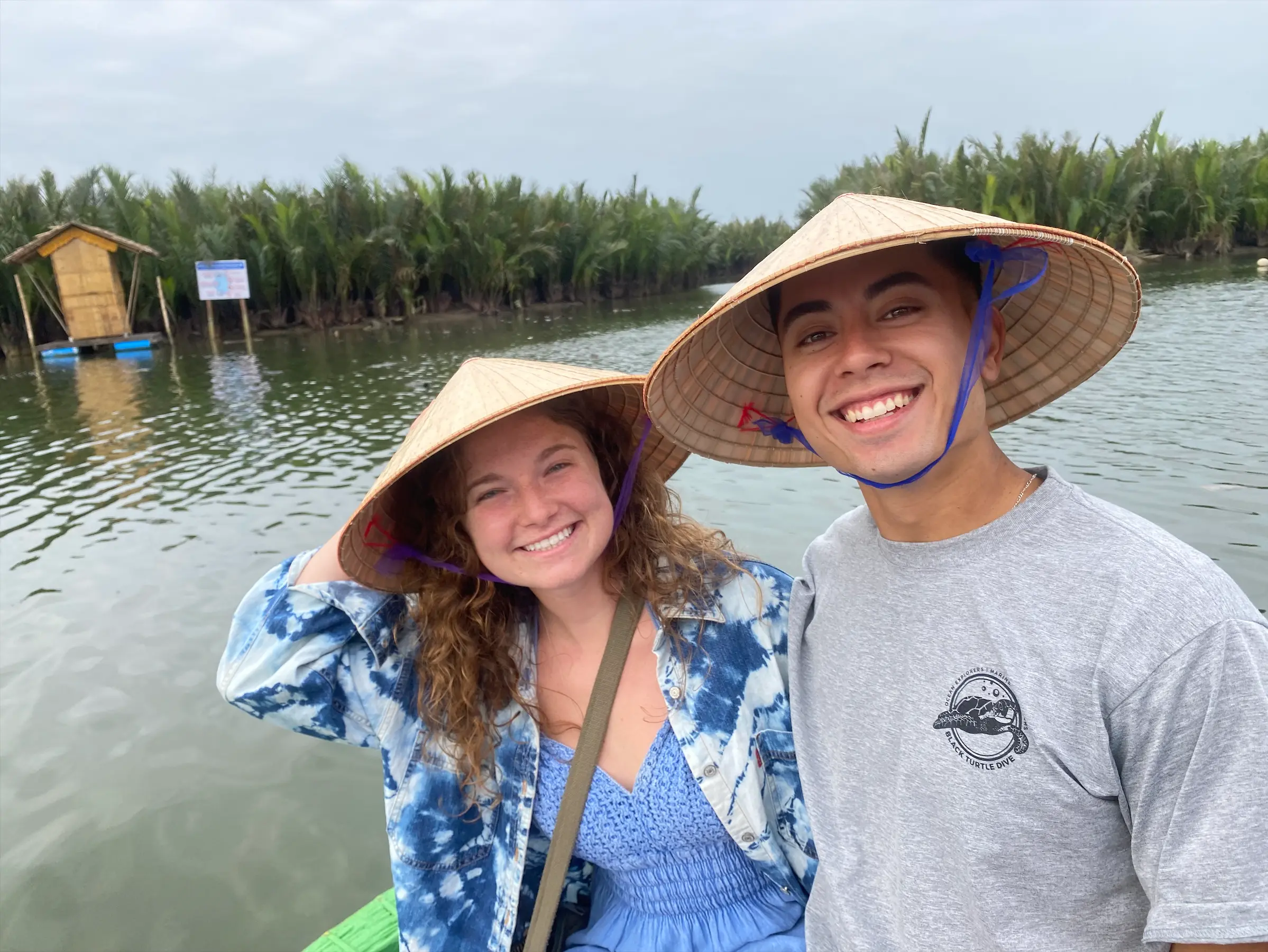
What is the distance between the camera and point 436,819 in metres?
1.67

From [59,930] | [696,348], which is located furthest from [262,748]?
[696,348]

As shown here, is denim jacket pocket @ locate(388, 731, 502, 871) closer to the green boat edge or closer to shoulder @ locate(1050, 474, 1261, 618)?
the green boat edge

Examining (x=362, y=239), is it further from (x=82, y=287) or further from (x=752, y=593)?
(x=752, y=593)

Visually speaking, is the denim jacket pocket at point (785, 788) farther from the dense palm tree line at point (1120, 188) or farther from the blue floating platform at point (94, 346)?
the dense palm tree line at point (1120, 188)

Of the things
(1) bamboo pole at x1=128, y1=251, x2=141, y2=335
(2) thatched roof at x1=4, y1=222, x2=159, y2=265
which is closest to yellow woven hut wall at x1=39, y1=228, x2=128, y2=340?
(2) thatched roof at x1=4, y1=222, x2=159, y2=265

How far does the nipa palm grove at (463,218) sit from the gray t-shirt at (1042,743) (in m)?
20.3

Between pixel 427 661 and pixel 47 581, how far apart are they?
507 centimetres

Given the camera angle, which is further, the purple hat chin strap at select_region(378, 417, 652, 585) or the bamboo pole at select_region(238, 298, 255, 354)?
the bamboo pole at select_region(238, 298, 255, 354)

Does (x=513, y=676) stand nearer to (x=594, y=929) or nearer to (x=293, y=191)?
(x=594, y=929)

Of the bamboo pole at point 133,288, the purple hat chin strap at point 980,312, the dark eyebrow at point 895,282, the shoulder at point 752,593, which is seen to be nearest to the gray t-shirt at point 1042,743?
the purple hat chin strap at point 980,312

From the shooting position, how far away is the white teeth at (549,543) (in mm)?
1677

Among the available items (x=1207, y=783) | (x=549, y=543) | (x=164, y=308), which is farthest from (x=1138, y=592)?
(x=164, y=308)

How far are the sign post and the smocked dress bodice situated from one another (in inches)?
712

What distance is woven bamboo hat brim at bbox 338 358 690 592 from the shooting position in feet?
5.19
